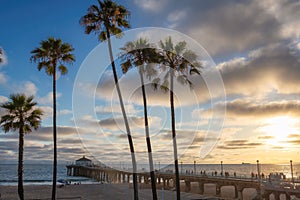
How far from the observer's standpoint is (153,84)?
22453 mm

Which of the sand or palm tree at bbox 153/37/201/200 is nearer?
palm tree at bbox 153/37/201/200

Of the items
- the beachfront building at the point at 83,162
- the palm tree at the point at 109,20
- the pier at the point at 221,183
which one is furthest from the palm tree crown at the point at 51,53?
the beachfront building at the point at 83,162

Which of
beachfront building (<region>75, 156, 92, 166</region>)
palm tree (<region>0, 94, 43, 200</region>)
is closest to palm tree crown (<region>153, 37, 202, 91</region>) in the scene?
palm tree (<region>0, 94, 43, 200</region>)

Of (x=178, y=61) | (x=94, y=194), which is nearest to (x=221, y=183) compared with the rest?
(x=94, y=194)

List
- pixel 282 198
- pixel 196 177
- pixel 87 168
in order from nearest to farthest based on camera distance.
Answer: pixel 282 198 < pixel 196 177 < pixel 87 168

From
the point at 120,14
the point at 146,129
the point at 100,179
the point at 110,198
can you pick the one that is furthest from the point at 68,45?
the point at 100,179

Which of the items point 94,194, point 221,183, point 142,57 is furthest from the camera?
point 221,183

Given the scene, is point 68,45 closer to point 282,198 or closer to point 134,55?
point 134,55

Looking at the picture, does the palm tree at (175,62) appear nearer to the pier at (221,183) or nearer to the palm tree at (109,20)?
the palm tree at (109,20)

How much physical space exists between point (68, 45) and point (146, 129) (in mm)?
9171

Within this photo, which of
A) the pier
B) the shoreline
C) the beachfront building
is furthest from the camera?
the beachfront building

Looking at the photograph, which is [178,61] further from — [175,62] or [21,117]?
[21,117]

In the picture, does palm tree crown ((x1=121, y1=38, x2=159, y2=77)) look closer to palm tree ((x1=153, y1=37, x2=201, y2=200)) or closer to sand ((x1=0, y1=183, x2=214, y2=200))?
palm tree ((x1=153, y1=37, x2=201, y2=200))

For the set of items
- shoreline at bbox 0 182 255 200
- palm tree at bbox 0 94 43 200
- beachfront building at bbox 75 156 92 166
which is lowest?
shoreline at bbox 0 182 255 200
